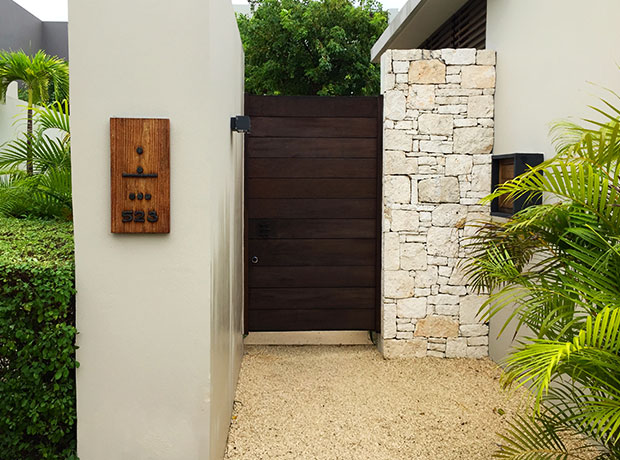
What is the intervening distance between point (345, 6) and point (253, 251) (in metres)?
8.94

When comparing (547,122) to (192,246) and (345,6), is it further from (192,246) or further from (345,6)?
(345,6)

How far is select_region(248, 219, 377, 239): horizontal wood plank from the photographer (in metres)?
5.09

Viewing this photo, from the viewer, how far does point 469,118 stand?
4.84m

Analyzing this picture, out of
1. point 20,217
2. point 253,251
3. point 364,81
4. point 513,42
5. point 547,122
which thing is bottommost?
point 253,251

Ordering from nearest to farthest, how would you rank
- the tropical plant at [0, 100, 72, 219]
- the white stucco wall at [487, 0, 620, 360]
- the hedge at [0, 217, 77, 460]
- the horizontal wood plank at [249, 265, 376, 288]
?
the hedge at [0, 217, 77, 460], the white stucco wall at [487, 0, 620, 360], the tropical plant at [0, 100, 72, 219], the horizontal wood plank at [249, 265, 376, 288]

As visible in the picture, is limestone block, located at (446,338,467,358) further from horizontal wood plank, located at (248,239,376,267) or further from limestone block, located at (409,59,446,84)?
limestone block, located at (409,59,446,84)

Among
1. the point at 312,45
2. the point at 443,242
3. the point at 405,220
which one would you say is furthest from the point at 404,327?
the point at 312,45

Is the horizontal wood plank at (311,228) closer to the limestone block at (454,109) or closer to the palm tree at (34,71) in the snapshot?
the limestone block at (454,109)

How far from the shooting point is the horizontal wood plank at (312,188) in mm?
5062

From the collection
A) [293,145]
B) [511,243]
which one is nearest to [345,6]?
[293,145]

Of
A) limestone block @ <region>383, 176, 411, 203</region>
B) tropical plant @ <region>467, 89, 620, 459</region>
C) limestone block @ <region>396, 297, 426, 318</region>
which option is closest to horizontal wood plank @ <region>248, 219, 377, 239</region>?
limestone block @ <region>383, 176, 411, 203</region>

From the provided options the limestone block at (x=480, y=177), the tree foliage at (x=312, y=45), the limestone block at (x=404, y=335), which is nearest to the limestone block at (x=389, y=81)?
the limestone block at (x=480, y=177)

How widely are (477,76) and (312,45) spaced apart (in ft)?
26.8

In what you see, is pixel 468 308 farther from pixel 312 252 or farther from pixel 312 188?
pixel 312 188
